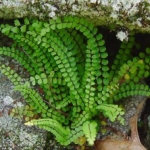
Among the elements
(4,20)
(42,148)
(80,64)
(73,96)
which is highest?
(4,20)

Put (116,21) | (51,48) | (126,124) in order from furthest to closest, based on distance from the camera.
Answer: (126,124), (51,48), (116,21)

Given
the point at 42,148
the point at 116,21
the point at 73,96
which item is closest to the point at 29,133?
the point at 42,148

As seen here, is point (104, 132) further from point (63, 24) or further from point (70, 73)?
point (63, 24)

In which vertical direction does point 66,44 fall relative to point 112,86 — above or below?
above

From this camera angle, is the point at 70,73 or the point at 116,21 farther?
the point at 70,73

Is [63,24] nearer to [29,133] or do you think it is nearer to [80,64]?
[80,64]

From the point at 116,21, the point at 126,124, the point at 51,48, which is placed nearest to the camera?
the point at 116,21
